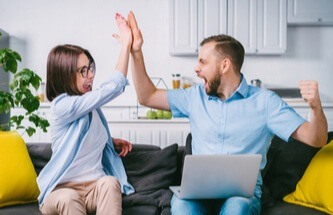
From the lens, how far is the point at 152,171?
207 cm

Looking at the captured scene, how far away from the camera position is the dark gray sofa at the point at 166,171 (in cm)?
190

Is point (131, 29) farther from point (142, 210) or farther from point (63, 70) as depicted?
point (142, 210)

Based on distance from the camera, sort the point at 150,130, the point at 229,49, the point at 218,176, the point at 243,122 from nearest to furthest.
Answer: the point at 218,176 → the point at 243,122 → the point at 229,49 → the point at 150,130

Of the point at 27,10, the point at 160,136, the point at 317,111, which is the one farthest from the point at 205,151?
the point at 27,10

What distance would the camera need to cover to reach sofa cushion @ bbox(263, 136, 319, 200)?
199 centimetres

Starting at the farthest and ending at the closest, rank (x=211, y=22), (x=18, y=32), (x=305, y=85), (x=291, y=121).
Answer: (x=18, y=32) → (x=211, y=22) → (x=291, y=121) → (x=305, y=85)

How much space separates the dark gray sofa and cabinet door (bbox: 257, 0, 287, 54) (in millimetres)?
2294

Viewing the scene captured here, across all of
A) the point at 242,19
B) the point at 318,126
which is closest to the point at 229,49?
the point at 318,126

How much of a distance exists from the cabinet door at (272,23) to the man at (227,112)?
238cm

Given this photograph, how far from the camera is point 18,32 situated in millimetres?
4480

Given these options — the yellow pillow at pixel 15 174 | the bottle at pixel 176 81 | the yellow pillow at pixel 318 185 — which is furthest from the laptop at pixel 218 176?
the bottle at pixel 176 81

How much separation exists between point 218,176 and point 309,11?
3277 mm

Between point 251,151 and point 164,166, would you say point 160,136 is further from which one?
point 251,151

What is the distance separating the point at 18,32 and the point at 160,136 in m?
2.04
